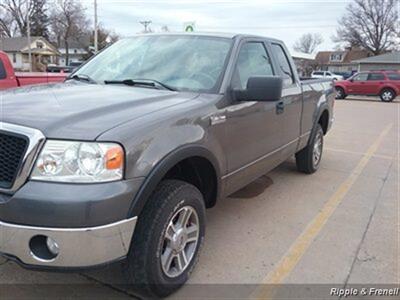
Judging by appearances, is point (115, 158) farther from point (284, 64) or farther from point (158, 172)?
point (284, 64)

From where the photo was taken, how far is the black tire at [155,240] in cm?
266

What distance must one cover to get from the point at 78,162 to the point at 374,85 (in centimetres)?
2597

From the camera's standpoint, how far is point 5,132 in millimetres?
2441

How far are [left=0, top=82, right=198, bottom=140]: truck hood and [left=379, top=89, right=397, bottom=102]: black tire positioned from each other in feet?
80.7

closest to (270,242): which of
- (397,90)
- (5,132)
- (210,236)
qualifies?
(210,236)

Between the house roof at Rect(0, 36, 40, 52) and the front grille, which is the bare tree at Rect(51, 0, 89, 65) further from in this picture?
the front grille

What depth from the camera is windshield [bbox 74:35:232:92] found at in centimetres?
361

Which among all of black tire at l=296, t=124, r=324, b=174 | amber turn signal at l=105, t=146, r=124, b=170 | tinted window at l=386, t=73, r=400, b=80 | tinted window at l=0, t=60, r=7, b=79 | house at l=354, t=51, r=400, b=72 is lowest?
black tire at l=296, t=124, r=324, b=174

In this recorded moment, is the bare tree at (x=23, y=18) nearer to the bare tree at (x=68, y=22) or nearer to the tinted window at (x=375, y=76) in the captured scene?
the bare tree at (x=68, y=22)

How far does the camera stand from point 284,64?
513cm

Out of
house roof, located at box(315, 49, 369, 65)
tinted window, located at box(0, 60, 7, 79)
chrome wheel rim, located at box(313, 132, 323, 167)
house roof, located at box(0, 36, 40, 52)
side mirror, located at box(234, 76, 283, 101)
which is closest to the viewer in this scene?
side mirror, located at box(234, 76, 283, 101)

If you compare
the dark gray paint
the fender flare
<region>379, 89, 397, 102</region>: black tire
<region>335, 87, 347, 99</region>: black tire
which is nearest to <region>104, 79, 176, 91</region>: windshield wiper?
the dark gray paint

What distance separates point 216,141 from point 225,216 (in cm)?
146

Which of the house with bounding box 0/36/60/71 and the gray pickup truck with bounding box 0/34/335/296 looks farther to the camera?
the house with bounding box 0/36/60/71
